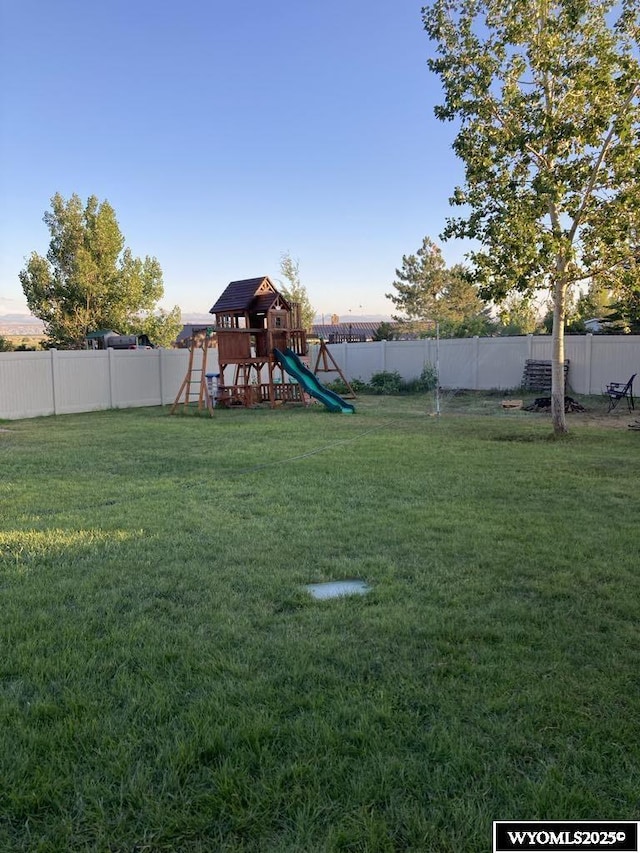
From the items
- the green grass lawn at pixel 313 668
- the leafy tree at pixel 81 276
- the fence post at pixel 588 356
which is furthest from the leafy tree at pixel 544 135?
the leafy tree at pixel 81 276

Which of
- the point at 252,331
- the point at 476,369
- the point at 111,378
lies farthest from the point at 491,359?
the point at 111,378

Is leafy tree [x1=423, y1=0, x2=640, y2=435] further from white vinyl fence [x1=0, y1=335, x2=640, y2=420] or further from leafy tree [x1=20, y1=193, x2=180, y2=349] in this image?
leafy tree [x1=20, y1=193, x2=180, y2=349]

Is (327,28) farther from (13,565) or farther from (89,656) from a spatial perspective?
(89,656)

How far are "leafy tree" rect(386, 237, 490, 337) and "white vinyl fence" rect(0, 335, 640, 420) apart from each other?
2439 centimetres

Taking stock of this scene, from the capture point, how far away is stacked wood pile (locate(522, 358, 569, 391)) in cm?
1773

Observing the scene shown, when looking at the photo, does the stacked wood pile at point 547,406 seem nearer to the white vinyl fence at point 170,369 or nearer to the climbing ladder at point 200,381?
the white vinyl fence at point 170,369

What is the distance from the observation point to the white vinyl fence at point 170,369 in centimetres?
1477

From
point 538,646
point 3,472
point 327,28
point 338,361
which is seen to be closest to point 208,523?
point 538,646

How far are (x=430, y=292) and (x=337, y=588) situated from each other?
4431 centimetres

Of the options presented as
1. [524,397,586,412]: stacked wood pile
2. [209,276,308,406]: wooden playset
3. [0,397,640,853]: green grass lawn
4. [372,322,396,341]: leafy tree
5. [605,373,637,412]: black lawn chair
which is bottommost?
[0,397,640,853]: green grass lawn

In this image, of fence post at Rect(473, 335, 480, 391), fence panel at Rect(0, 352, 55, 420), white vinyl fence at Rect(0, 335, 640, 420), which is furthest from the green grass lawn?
fence post at Rect(473, 335, 480, 391)

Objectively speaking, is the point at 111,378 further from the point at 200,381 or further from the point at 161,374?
the point at 200,381

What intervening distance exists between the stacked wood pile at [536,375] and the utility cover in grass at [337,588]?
15515 millimetres

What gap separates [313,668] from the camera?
2598mm
